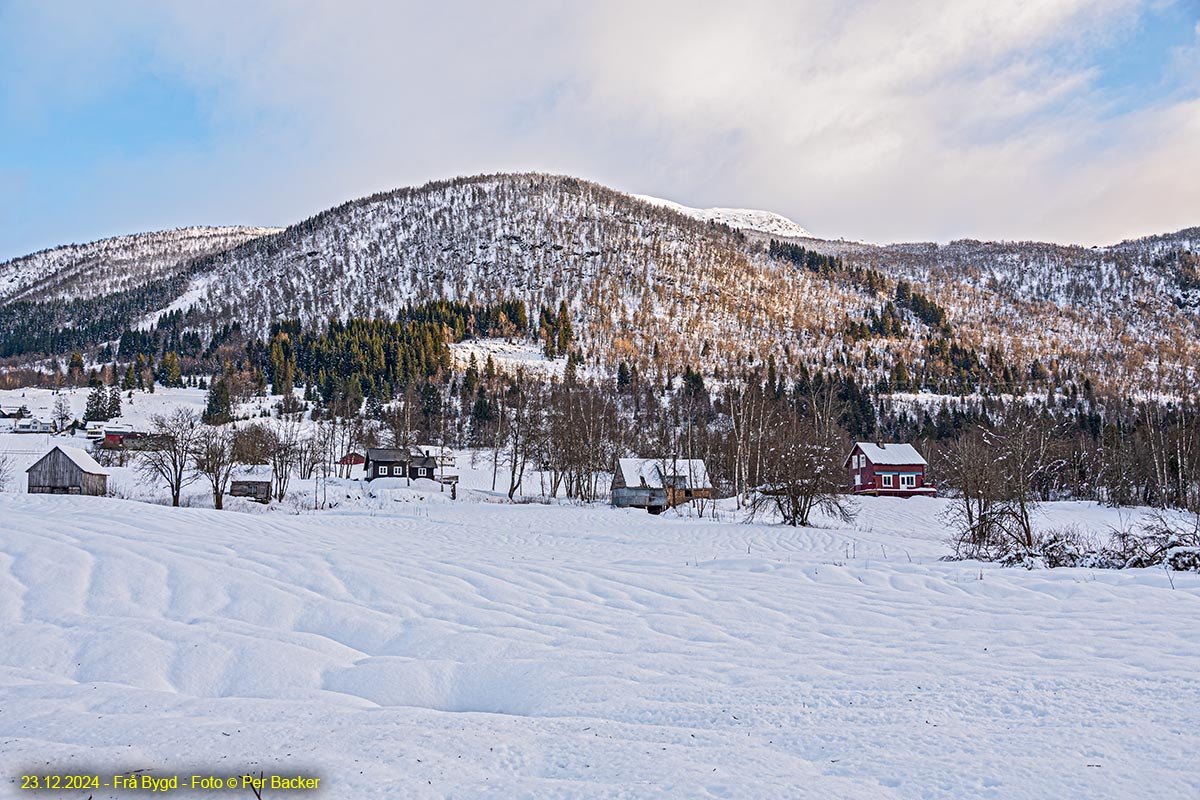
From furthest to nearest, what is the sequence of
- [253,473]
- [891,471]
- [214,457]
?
[891,471]
[253,473]
[214,457]

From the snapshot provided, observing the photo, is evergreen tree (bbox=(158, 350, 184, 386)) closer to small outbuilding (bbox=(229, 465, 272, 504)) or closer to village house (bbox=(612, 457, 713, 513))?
small outbuilding (bbox=(229, 465, 272, 504))

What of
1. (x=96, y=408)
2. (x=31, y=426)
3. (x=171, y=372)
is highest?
(x=171, y=372)

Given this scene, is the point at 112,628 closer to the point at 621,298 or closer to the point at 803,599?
the point at 803,599

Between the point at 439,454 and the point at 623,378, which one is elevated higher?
the point at 623,378

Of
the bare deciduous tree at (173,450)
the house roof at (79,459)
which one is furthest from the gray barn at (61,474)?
the bare deciduous tree at (173,450)

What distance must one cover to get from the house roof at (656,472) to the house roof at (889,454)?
77.0 feet

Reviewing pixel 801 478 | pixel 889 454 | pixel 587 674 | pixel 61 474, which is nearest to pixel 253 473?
pixel 61 474

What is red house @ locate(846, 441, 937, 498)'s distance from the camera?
6234 cm

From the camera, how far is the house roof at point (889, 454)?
6288 cm

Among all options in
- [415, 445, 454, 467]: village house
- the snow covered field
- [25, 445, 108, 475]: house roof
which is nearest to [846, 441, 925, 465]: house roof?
[415, 445, 454, 467]: village house

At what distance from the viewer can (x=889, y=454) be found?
63438mm

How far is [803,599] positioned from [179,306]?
8942 inches

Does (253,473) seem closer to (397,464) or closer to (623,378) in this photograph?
(397,464)

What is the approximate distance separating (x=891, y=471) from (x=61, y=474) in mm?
64275
